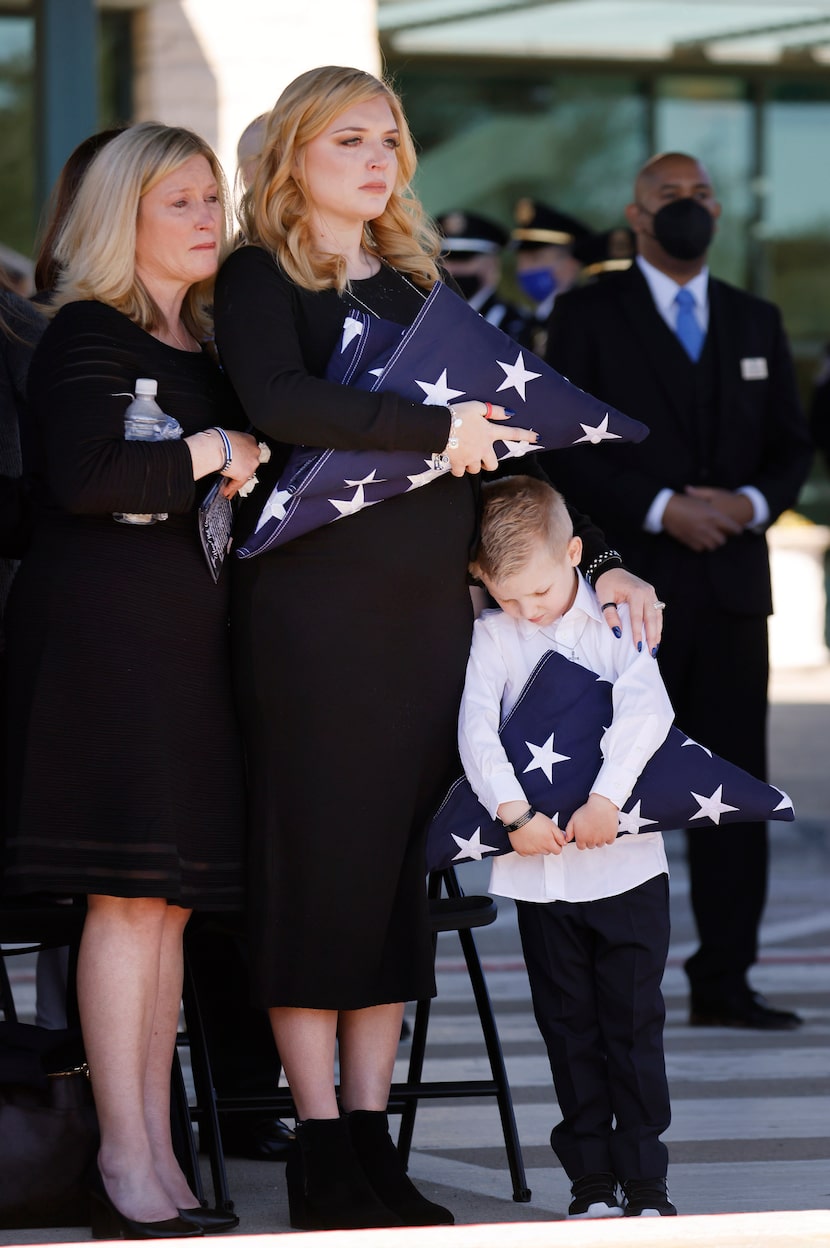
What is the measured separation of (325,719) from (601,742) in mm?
475

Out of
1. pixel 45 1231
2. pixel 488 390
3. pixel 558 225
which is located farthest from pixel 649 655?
pixel 558 225

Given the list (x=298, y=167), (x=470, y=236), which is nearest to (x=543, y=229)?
(x=470, y=236)

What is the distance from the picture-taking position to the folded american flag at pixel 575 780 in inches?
139

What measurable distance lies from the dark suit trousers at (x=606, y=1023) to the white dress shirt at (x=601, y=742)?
0.04 m

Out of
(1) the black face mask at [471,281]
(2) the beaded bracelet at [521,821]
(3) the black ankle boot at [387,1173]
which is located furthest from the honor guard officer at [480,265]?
(3) the black ankle boot at [387,1173]

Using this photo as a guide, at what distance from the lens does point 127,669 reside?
11.3 feet

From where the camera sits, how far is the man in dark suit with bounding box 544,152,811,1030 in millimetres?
5457

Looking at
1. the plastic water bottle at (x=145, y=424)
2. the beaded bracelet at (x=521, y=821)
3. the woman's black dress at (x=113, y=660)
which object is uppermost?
the plastic water bottle at (x=145, y=424)

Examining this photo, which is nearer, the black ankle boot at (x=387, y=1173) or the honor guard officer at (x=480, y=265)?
the black ankle boot at (x=387, y=1173)

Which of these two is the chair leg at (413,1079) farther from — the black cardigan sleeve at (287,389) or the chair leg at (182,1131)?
the black cardigan sleeve at (287,389)

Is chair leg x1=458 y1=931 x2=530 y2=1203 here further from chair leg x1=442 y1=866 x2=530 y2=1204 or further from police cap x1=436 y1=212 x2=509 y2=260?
police cap x1=436 y1=212 x2=509 y2=260

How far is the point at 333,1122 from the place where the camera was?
354 centimetres

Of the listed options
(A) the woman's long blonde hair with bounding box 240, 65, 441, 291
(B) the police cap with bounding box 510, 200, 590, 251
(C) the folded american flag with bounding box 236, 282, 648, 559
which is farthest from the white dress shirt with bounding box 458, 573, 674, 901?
(B) the police cap with bounding box 510, 200, 590, 251

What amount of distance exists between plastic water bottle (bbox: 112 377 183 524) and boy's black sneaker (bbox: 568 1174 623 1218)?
53.3 inches
